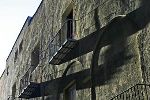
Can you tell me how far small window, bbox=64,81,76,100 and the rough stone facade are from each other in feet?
0.90

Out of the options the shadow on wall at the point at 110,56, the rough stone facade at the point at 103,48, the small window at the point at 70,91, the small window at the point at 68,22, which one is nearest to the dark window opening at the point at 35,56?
the rough stone facade at the point at 103,48

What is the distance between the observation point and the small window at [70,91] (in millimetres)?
13327

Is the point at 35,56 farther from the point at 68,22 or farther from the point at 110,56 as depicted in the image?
the point at 110,56

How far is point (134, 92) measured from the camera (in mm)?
9258

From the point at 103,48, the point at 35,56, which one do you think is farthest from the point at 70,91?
the point at 35,56

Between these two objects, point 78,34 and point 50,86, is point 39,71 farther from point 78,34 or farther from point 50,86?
point 78,34

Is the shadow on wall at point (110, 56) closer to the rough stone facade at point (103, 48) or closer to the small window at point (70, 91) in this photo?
the rough stone facade at point (103, 48)

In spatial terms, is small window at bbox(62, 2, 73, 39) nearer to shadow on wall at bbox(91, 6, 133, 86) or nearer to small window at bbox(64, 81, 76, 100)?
small window at bbox(64, 81, 76, 100)

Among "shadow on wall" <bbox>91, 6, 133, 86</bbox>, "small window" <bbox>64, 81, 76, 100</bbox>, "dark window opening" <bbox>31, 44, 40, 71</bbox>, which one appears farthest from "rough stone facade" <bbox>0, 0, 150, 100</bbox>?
"small window" <bbox>64, 81, 76, 100</bbox>

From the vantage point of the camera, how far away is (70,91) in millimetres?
13680

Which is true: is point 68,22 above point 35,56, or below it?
above

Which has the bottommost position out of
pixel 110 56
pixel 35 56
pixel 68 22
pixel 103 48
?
pixel 110 56

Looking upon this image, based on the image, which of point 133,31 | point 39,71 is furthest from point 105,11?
point 39,71

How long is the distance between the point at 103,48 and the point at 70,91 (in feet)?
9.48
